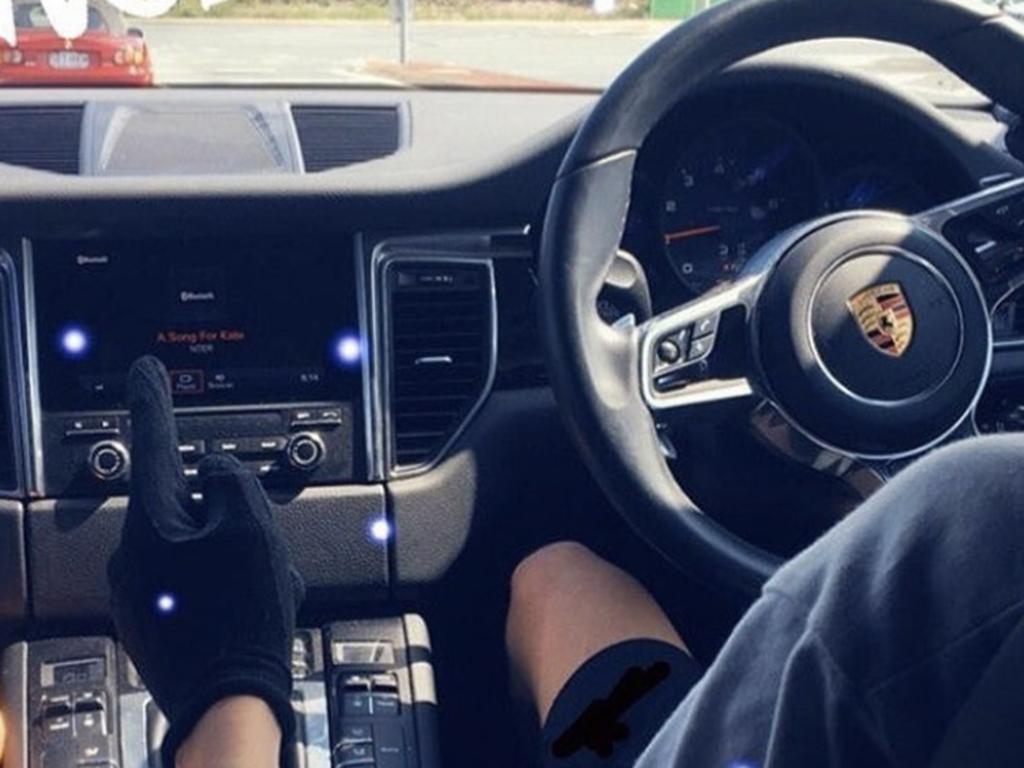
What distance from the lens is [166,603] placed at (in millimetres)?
1864

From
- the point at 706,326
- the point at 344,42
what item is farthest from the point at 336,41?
the point at 706,326

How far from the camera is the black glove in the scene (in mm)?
1780

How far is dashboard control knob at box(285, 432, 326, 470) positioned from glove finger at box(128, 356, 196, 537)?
0.30 meters

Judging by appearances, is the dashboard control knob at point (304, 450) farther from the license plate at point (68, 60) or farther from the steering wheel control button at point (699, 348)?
the license plate at point (68, 60)

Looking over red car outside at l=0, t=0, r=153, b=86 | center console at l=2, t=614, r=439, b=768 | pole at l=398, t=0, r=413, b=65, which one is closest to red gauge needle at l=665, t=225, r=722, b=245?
center console at l=2, t=614, r=439, b=768

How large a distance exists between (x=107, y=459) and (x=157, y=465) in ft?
1.21

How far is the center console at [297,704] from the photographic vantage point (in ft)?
7.36

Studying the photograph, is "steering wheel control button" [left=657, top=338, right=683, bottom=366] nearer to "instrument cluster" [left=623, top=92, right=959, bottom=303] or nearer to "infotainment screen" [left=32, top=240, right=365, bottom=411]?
"instrument cluster" [left=623, top=92, right=959, bottom=303]

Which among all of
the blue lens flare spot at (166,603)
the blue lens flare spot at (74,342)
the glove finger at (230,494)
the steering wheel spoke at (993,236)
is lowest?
the blue lens flare spot at (166,603)

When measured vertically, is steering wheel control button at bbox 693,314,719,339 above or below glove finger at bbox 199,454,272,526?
above

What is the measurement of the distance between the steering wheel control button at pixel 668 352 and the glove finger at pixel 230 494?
47 cm

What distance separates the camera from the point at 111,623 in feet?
7.80

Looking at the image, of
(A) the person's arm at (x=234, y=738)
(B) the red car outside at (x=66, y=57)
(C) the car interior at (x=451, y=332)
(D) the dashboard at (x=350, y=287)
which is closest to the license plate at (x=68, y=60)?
(B) the red car outside at (x=66, y=57)

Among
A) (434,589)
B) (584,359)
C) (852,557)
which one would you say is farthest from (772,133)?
(852,557)
